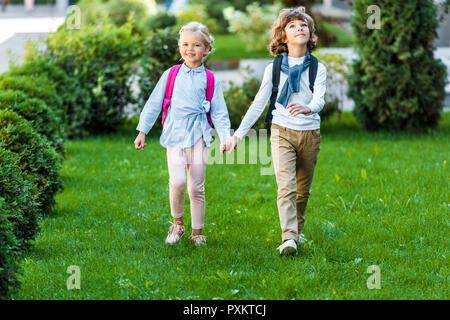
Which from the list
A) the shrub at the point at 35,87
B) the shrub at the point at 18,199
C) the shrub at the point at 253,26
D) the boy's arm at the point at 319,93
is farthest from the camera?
the shrub at the point at 253,26

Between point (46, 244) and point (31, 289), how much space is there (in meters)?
0.98

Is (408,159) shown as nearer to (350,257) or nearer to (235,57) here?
(350,257)

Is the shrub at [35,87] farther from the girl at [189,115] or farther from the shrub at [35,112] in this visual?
the girl at [189,115]

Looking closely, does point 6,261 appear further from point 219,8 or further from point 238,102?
point 219,8

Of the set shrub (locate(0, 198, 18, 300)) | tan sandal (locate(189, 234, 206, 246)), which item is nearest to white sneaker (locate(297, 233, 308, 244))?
tan sandal (locate(189, 234, 206, 246))

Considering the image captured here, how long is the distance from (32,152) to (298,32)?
2.31 m

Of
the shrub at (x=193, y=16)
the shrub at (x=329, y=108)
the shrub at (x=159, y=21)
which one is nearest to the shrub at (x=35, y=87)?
the shrub at (x=329, y=108)

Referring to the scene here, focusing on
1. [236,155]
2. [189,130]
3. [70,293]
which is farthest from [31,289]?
[236,155]

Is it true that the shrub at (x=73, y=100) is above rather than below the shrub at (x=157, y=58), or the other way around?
below

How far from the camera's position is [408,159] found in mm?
7438

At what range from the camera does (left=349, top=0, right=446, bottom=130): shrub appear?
8.95 m

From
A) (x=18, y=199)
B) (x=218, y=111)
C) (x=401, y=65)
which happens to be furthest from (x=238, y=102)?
(x=18, y=199)

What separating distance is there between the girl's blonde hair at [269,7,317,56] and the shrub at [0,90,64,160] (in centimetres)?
224

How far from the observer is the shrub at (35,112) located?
578 centimetres
